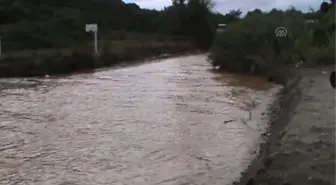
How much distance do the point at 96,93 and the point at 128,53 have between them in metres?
20.4

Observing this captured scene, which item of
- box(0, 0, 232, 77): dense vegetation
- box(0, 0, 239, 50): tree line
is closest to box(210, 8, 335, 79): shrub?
box(0, 0, 232, 77): dense vegetation

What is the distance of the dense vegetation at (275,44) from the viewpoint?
26.0 metres

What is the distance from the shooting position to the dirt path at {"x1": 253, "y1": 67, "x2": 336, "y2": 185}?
7.17m

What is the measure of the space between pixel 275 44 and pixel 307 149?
63.6ft

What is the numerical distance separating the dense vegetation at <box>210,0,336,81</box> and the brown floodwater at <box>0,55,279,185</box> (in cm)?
428

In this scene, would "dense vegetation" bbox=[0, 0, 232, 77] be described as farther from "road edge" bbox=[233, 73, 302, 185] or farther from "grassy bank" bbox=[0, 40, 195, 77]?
"road edge" bbox=[233, 73, 302, 185]

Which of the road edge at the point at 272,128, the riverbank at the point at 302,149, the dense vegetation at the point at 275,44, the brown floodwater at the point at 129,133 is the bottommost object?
the brown floodwater at the point at 129,133

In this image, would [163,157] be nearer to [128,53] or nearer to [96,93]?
[96,93]

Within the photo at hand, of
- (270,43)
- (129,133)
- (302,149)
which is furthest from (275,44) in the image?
(302,149)

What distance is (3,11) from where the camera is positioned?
47.6 metres

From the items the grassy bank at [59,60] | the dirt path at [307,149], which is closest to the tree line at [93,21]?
the grassy bank at [59,60]

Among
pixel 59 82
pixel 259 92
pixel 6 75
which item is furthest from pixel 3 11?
pixel 259 92

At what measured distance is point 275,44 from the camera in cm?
2766

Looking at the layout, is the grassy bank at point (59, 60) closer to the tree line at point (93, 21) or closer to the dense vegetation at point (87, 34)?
the dense vegetation at point (87, 34)
